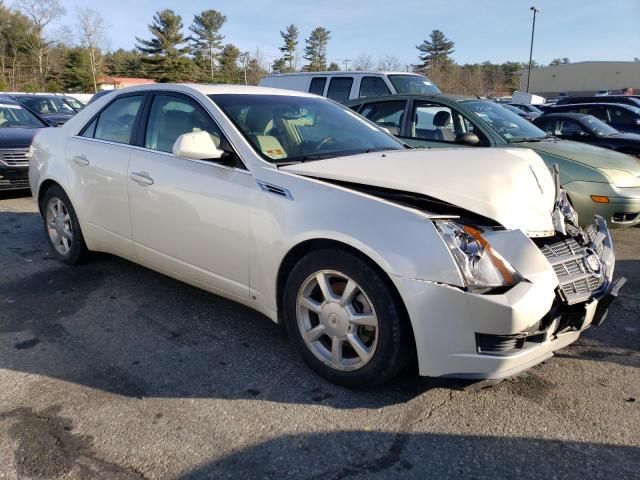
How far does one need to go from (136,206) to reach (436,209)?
7.28 feet

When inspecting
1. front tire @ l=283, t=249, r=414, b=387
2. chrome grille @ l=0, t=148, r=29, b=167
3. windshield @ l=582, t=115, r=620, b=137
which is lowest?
front tire @ l=283, t=249, r=414, b=387

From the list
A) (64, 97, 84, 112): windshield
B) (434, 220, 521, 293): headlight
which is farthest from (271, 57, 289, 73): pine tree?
(434, 220, 521, 293): headlight

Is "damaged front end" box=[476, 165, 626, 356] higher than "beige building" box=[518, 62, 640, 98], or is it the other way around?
"beige building" box=[518, 62, 640, 98]

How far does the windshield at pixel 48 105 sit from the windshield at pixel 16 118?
→ 225 inches

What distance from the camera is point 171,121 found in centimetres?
377

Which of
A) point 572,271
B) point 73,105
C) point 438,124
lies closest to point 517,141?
point 438,124

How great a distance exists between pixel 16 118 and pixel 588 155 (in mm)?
9340

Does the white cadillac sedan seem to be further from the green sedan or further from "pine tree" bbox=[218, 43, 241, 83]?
"pine tree" bbox=[218, 43, 241, 83]

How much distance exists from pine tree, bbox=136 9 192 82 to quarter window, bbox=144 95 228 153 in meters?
61.4

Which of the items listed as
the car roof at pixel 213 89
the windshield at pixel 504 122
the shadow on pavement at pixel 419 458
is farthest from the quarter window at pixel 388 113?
the shadow on pavement at pixel 419 458

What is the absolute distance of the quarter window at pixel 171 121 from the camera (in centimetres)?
353

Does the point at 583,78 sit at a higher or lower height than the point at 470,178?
higher

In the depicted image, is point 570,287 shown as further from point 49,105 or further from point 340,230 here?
point 49,105

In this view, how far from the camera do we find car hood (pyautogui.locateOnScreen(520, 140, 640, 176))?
5723 mm
